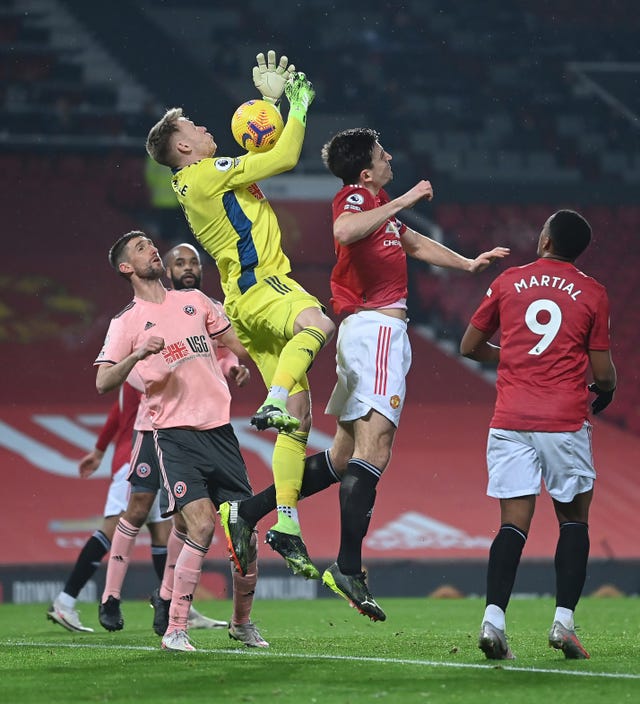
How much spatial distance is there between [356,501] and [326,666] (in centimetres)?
77

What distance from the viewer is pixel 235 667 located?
5.49 meters

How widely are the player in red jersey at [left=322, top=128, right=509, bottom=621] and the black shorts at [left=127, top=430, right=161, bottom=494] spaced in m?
1.98

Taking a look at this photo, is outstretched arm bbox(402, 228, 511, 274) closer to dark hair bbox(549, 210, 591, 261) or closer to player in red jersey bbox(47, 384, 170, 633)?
dark hair bbox(549, 210, 591, 261)

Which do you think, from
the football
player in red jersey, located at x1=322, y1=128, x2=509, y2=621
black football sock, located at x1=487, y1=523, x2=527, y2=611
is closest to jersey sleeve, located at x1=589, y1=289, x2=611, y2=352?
player in red jersey, located at x1=322, y1=128, x2=509, y2=621

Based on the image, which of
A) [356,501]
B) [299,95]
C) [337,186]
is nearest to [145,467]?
[356,501]

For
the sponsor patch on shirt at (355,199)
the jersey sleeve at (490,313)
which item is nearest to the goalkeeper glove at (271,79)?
the sponsor patch on shirt at (355,199)

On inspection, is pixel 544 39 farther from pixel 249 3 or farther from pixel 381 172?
pixel 381 172

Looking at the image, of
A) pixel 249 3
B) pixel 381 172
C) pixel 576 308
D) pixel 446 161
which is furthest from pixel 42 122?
pixel 576 308

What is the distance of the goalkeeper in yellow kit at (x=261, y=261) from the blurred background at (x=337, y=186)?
6.54m

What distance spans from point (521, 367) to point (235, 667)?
176 cm

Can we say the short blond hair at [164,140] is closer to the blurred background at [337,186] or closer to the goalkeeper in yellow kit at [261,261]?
the goalkeeper in yellow kit at [261,261]

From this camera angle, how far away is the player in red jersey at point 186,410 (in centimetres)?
637

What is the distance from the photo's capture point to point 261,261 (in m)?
6.20

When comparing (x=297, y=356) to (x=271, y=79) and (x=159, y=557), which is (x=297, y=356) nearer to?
(x=271, y=79)
